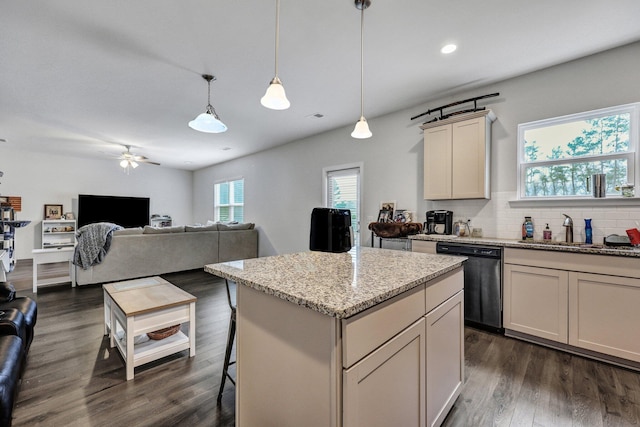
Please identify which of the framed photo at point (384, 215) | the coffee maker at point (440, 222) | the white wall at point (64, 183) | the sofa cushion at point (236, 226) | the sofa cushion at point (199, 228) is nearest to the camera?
the coffee maker at point (440, 222)

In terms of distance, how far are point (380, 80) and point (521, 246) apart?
2.19 metres

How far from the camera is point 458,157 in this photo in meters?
3.11

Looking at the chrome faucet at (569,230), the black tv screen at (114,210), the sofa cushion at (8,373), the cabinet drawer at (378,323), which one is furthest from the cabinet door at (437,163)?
the black tv screen at (114,210)

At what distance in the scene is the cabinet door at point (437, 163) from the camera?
319 cm

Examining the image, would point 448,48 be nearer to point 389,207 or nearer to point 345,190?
point 389,207

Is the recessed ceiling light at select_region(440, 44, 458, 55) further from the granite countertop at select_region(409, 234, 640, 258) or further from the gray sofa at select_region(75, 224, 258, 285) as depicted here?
the gray sofa at select_region(75, 224, 258, 285)

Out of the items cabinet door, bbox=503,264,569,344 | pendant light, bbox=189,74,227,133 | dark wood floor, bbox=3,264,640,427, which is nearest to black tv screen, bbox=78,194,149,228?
dark wood floor, bbox=3,264,640,427

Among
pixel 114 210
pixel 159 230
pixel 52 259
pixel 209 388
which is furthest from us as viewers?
pixel 114 210

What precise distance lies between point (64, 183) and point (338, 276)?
859 cm

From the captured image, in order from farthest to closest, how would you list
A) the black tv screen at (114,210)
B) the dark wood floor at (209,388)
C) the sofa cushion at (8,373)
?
the black tv screen at (114,210) → the dark wood floor at (209,388) → the sofa cushion at (8,373)

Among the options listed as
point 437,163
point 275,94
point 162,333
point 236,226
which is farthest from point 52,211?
point 437,163

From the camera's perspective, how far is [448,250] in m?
2.90

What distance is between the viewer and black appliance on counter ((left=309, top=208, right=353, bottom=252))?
1.92 metres

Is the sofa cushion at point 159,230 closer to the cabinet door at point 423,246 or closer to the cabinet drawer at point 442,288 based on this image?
the cabinet door at point 423,246
